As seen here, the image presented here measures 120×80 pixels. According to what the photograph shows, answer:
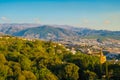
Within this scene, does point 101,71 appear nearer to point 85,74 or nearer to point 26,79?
point 85,74

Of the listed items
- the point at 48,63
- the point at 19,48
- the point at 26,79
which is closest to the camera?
the point at 26,79

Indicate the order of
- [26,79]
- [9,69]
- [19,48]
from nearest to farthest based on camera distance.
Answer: [26,79] → [9,69] → [19,48]

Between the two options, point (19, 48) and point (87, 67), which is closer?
point (87, 67)

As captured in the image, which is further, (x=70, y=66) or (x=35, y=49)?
(x=35, y=49)

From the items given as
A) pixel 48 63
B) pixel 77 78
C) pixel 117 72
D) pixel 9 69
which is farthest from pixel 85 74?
pixel 9 69

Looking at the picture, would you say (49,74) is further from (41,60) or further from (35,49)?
(35,49)

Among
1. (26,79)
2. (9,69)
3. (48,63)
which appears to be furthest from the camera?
(48,63)

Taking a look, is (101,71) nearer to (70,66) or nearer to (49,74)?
(70,66)

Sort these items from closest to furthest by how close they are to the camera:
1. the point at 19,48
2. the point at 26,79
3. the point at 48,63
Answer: the point at 26,79 → the point at 48,63 → the point at 19,48

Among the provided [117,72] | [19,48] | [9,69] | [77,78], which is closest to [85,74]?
[77,78]
